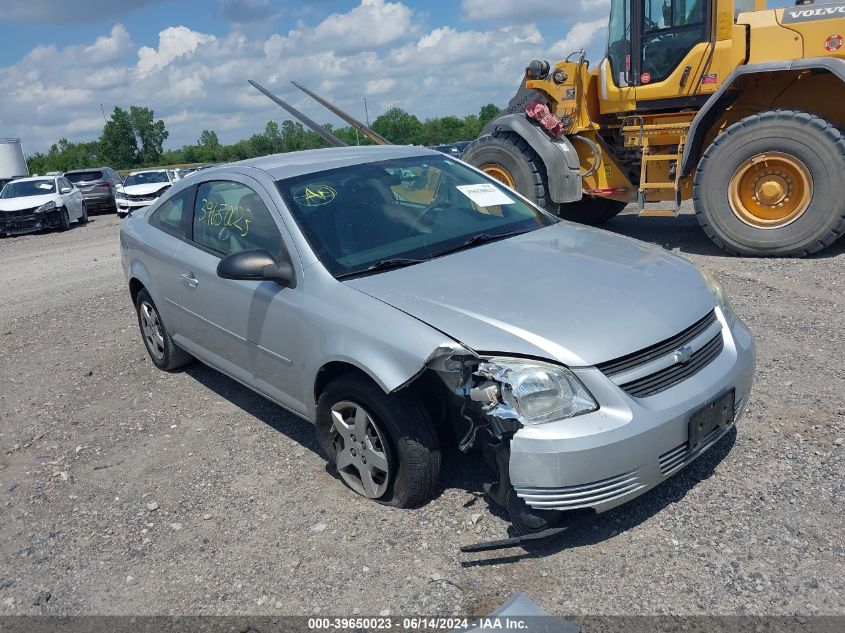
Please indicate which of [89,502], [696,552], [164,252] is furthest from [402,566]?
[164,252]

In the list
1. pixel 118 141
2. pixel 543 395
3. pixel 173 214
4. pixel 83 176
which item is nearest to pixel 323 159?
pixel 173 214

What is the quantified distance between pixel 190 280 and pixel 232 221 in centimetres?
54

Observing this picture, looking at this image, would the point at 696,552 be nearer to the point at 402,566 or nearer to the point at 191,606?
the point at 402,566

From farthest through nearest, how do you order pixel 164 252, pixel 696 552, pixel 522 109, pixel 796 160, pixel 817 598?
1. pixel 522 109
2. pixel 796 160
3. pixel 164 252
4. pixel 696 552
5. pixel 817 598

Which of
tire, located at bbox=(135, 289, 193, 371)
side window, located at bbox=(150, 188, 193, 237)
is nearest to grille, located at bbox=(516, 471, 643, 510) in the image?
side window, located at bbox=(150, 188, 193, 237)

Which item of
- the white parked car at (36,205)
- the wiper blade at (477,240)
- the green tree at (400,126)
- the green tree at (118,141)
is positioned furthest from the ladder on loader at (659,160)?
the green tree at (118,141)

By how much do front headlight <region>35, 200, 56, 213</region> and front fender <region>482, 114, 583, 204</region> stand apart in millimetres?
13475

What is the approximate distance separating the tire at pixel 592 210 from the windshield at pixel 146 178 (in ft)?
47.2

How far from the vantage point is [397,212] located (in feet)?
12.9

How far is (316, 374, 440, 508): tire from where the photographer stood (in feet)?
10.1

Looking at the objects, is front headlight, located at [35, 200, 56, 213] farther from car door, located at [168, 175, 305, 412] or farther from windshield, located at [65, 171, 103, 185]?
car door, located at [168, 175, 305, 412]

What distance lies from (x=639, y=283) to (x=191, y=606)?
241 cm

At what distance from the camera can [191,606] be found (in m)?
2.86

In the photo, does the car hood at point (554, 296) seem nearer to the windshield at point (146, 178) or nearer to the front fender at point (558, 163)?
the front fender at point (558, 163)
